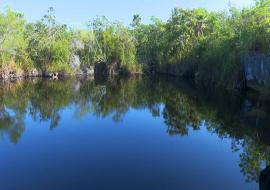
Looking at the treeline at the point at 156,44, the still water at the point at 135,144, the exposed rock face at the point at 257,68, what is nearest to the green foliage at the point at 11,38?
the treeline at the point at 156,44

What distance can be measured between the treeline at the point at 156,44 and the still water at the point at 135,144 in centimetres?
780

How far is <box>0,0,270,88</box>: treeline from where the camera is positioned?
125 feet

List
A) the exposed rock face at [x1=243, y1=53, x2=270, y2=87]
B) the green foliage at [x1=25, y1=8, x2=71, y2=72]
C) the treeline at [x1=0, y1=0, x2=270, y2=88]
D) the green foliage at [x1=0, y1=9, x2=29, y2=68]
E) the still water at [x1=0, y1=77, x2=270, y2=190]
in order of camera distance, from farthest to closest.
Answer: the green foliage at [x1=25, y1=8, x2=71, y2=72], the green foliage at [x1=0, y1=9, x2=29, y2=68], the treeline at [x1=0, y1=0, x2=270, y2=88], the exposed rock face at [x1=243, y1=53, x2=270, y2=87], the still water at [x1=0, y1=77, x2=270, y2=190]

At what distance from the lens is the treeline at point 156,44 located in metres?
38.2

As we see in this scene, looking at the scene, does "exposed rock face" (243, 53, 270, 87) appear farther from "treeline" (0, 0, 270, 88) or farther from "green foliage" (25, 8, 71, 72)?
"green foliage" (25, 8, 71, 72)

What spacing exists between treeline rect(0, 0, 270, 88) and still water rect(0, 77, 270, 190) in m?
7.80

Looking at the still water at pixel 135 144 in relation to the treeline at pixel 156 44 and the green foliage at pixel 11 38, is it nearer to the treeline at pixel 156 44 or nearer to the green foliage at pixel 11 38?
the treeline at pixel 156 44

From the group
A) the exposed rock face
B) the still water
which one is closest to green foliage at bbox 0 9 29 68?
the still water

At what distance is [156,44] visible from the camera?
269 feet

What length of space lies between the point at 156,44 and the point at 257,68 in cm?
5110

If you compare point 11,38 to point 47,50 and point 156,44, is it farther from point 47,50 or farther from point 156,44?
point 156,44

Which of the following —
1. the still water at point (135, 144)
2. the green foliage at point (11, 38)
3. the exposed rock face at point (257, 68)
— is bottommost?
the still water at point (135, 144)

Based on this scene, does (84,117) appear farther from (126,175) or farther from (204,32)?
(204,32)

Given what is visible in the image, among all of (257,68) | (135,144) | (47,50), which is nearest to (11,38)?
(47,50)
